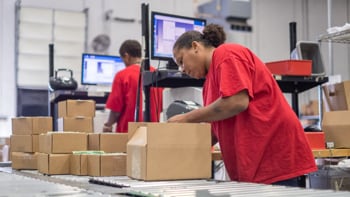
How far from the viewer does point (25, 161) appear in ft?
9.27

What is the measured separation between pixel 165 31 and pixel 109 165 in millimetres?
1446

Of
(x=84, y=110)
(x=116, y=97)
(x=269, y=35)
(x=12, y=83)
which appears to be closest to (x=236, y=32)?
(x=269, y=35)

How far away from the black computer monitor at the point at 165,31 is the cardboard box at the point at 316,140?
98 centimetres

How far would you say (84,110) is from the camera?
3.19 m

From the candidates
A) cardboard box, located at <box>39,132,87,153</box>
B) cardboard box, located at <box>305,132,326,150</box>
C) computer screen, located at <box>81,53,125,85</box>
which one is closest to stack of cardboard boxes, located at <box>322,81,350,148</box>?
cardboard box, located at <box>305,132,326,150</box>

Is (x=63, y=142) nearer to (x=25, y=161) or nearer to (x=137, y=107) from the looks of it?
(x=25, y=161)

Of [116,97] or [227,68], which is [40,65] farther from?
[227,68]

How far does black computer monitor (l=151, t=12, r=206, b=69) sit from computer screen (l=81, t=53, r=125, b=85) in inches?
81.8

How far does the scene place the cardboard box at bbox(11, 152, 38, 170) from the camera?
280 cm

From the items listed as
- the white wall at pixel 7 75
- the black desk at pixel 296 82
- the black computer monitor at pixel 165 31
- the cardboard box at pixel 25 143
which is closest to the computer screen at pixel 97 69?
the white wall at pixel 7 75

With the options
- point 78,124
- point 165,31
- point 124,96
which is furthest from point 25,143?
point 165,31

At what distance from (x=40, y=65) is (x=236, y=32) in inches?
131

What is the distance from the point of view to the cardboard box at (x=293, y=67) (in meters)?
3.23

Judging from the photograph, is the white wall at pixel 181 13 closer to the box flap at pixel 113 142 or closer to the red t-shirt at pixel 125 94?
the red t-shirt at pixel 125 94
